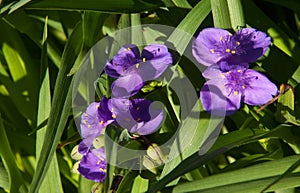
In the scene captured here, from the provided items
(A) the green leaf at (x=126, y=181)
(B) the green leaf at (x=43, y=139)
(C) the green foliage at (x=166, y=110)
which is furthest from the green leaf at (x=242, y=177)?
(B) the green leaf at (x=43, y=139)

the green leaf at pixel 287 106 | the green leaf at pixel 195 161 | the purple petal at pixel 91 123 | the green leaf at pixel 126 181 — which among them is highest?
the purple petal at pixel 91 123

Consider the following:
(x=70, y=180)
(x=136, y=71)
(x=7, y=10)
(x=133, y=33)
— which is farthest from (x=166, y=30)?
(x=70, y=180)

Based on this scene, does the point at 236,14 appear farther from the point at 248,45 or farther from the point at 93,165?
the point at 93,165

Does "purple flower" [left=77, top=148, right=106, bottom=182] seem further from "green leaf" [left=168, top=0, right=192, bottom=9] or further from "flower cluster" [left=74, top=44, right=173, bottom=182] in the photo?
"green leaf" [left=168, top=0, right=192, bottom=9]

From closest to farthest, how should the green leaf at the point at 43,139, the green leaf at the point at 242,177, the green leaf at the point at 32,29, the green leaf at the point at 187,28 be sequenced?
the green leaf at the point at 242,177 → the green leaf at the point at 187,28 → the green leaf at the point at 43,139 → the green leaf at the point at 32,29

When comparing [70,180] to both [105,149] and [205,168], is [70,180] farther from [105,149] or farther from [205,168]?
[105,149]

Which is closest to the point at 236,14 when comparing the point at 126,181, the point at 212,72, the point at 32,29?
the point at 212,72

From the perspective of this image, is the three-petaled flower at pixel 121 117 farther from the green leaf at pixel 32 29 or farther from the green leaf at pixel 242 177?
the green leaf at pixel 32 29
